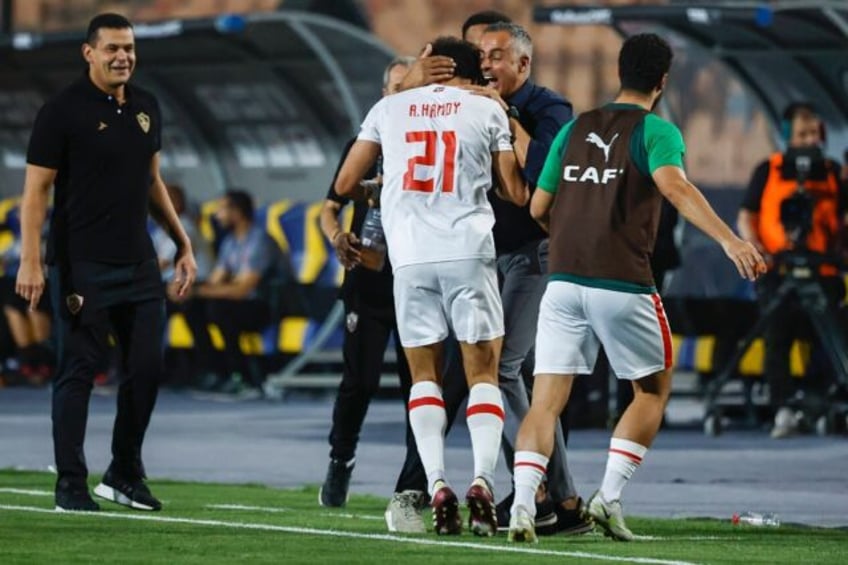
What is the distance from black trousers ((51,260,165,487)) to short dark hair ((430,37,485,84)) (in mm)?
2098

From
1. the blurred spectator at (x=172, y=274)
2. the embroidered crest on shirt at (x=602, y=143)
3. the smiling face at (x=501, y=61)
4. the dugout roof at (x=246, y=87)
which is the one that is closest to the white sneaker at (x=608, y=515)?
the embroidered crest on shirt at (x=602, y=143)

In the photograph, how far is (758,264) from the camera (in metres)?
9.79

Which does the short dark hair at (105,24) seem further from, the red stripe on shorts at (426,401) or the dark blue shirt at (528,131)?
the red stripe on shorts at (426,401)

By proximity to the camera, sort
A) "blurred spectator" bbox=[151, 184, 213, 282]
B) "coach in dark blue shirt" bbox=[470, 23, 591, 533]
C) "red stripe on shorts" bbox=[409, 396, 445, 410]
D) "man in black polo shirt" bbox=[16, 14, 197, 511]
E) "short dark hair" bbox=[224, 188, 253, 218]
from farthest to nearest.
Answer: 1. "blurred spectator" bbox=[151, 184, 213, 282]
2. "short dark hair" bbox=[224, 188, 253, 218]
3. "man in black polo shirt" bbox=[16, 14, 197, 511]
4. "coach in dark blue shirt" bbox=[470, 23, 591, 533]
5. "red stripe on shorts" bbox=[409, 396, 445, 410]

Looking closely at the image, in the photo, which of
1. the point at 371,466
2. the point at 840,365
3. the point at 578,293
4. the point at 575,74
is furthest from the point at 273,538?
the point at 575,74

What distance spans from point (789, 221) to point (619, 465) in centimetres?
780

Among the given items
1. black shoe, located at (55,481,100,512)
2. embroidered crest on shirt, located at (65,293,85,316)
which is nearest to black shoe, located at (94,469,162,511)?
black shoe, located at (55,481,100,512)

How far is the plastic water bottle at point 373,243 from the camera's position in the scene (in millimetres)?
11750

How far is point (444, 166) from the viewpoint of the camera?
34.9ft

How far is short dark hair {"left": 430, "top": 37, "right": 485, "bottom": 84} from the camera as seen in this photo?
1074 cm

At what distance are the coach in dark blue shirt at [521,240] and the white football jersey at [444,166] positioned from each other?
0.49 metres

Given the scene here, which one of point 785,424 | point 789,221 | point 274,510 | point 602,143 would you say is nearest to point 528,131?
point 602,143

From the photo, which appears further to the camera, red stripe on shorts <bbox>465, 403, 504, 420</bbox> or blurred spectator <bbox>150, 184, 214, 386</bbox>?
blurred spectator <bbox>150, 184, 214, 386</bbox>

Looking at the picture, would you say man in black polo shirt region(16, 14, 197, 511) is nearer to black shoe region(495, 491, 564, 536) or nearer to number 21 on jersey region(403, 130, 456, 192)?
number 21 on jersey region(403, 130, 456, 192)
